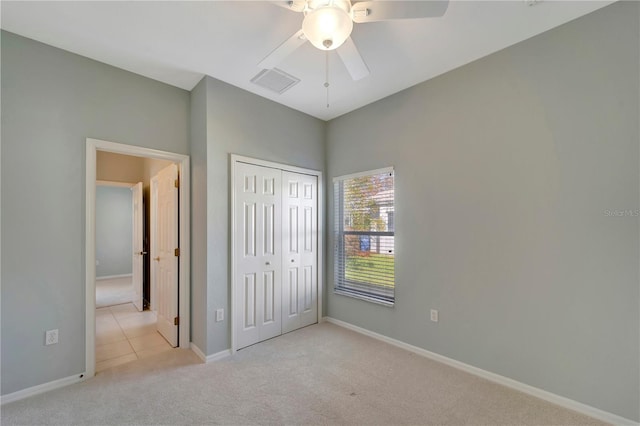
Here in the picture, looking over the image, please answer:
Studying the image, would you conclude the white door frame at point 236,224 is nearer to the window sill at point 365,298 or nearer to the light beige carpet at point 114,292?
the window sill at point 365,298

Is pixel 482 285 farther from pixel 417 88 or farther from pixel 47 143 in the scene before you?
pixel 47 143

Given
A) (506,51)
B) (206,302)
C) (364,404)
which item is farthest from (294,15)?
(364,404)

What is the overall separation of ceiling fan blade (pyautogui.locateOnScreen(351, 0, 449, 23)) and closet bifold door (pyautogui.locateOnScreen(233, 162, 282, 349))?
1941mm

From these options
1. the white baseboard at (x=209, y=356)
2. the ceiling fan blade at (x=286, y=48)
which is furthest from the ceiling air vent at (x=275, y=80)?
the white baseboard at (x=209, y=356)

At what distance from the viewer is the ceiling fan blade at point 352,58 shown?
1.75 metres

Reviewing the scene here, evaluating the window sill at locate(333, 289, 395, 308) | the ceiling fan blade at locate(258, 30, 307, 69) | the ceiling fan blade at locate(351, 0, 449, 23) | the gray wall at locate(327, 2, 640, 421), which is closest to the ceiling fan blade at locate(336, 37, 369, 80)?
the ceiling fan blade at locate(351, 0, 449, 23)

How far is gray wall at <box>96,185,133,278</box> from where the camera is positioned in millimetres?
6965

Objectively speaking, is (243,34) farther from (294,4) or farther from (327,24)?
(327,24)

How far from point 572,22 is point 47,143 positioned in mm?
4215

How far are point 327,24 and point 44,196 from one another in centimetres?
257

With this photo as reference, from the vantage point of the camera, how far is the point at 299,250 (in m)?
3.58

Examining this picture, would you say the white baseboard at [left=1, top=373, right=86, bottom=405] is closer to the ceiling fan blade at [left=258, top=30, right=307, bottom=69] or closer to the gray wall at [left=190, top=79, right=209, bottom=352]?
the gray wall at [left=190, top=79, right=209, bottom=352]

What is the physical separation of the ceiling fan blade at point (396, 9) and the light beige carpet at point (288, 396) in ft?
8.43

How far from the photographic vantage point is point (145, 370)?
2549 millimetres
